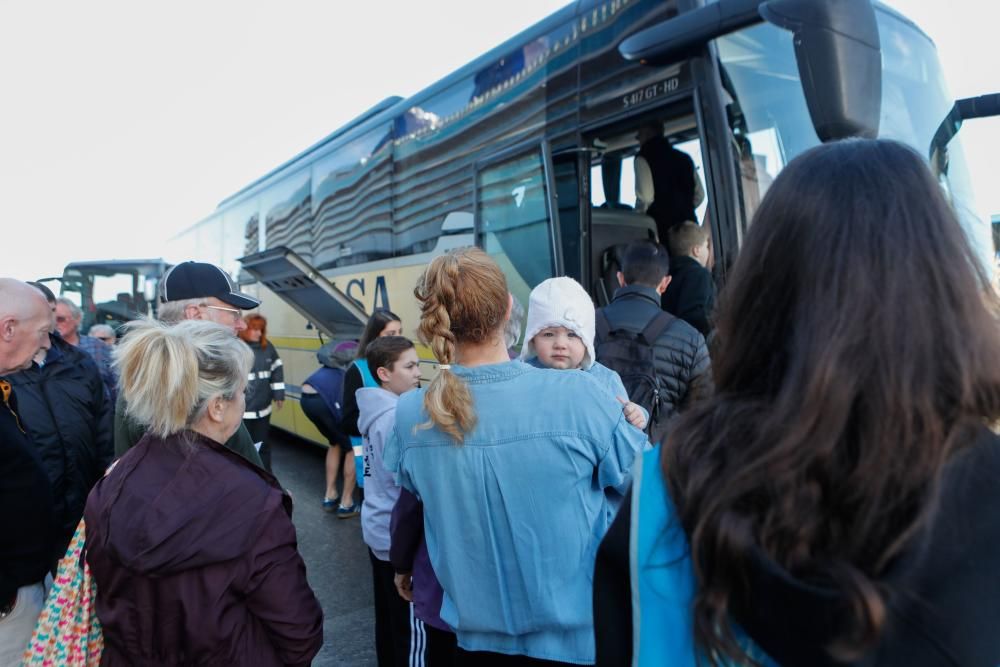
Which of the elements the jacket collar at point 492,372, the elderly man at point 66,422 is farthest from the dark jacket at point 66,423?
the jacket collar at point 492,372

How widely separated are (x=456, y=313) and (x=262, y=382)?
5142mm

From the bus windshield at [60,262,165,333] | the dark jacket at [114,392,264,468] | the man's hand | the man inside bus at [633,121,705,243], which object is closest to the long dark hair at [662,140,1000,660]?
the man's hand

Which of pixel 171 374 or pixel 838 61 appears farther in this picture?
pixel 838 61

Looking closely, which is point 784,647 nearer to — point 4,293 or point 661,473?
point 661,473

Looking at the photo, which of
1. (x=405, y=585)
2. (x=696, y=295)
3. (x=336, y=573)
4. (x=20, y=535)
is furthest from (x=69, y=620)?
(x=336, y=573)

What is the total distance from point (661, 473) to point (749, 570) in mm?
183

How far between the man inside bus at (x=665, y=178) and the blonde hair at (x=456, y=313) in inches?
92.8

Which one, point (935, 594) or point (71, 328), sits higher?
point (71, 328)

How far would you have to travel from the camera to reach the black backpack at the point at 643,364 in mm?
3030

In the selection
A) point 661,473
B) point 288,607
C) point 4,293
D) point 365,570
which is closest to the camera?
point 661,473

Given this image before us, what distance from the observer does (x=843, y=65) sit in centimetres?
255

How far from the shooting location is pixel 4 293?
252 centimetres

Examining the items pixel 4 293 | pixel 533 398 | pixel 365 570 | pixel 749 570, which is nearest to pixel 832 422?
pixel 749 570

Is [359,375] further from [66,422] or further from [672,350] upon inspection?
[672,350]
